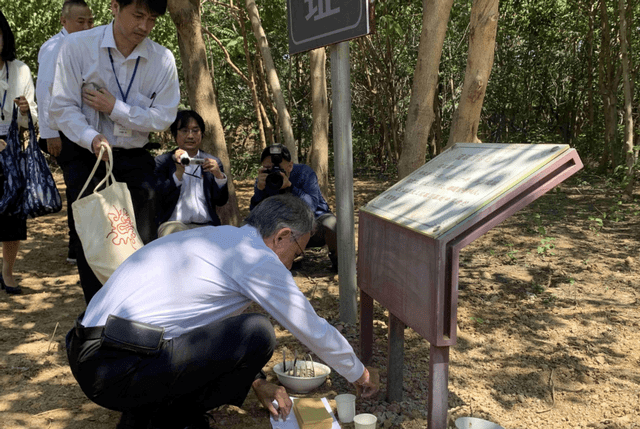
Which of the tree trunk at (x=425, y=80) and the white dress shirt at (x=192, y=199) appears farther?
the white dress shirt at (x=192, y=199)

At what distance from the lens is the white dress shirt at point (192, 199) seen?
4392mm

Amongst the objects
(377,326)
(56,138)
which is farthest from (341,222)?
(56,138)

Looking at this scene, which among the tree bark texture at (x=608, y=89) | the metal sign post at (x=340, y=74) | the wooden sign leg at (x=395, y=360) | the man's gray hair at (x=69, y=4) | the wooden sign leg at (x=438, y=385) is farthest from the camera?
the tree bark texture at (x=608, y=89)

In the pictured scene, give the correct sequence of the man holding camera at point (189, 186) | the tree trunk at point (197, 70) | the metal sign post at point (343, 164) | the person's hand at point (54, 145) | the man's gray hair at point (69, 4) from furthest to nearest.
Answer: the tree trunk at point (197, 70), the man holding camera at point (189, 186), the man's gray hair at point (69, 4), the person's hand at point (54, 145), the metal sign post at point (343, 164)

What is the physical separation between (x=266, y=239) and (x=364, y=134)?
11463 mm

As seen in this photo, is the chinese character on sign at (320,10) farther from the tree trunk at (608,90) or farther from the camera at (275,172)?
the tree trunk at (608,90)

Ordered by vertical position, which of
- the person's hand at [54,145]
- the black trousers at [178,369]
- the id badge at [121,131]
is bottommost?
the black trousers at [178,369]

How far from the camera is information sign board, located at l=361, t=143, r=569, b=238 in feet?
6.65

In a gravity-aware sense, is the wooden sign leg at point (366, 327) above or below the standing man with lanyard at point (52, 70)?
below

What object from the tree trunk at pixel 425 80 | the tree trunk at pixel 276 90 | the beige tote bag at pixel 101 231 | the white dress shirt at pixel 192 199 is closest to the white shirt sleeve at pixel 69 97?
the beige tote bag at pixel 101 231

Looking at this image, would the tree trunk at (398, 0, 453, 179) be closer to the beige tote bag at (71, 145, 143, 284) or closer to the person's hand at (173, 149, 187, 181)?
the person's hand at (173, 149, 187, 181)

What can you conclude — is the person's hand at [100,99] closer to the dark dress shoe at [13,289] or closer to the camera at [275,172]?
the camera at [275,172]

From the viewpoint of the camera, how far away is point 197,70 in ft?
16.6

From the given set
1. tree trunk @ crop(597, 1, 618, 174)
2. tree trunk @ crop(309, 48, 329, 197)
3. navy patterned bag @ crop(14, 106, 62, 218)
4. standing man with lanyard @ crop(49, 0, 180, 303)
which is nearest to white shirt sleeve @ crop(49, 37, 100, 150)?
standing man with lanyard @ crop(49, 0, 180, 303)
